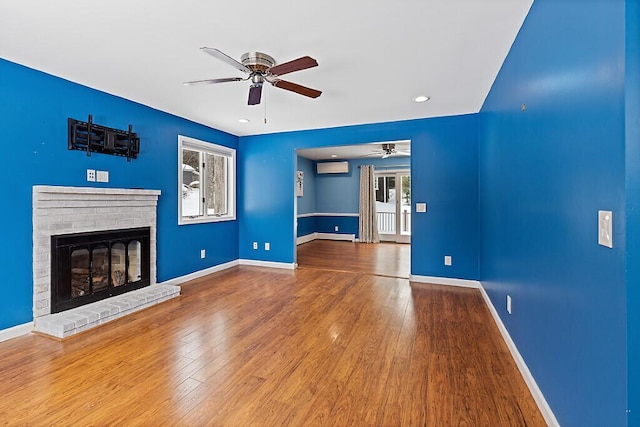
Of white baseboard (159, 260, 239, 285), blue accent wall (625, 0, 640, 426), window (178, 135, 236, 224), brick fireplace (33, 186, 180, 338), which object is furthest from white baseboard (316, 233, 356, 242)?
blue accent wall (625, 0, 640, 426)

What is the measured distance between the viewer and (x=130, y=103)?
3.65m

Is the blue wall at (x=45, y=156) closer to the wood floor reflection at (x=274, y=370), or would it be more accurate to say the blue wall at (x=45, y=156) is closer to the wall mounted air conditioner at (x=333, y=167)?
the wood floor reflection at (x=274, y=370)

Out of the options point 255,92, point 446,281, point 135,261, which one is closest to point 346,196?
point 446,281

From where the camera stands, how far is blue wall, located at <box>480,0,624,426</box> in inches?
40.1

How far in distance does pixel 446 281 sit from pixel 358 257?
2330 mm

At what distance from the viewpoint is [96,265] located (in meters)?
3.27

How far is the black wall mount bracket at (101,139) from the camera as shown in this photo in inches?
121

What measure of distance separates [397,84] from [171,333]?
322cm

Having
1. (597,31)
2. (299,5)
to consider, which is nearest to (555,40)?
(597,31)

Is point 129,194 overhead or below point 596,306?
overhead

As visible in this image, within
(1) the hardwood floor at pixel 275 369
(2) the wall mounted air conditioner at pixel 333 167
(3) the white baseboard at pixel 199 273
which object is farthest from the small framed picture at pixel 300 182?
(1) the hardwood floor at pixel 275 369

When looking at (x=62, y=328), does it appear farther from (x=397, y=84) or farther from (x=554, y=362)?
(x=397, y=84)

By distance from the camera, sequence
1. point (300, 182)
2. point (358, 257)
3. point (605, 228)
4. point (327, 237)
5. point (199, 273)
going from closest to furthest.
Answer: point (605, 228)
point (199, 273)
point (358, 257)
point (300, 182)
point (327, 237)

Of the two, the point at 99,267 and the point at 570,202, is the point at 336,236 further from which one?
the point at 570,202
